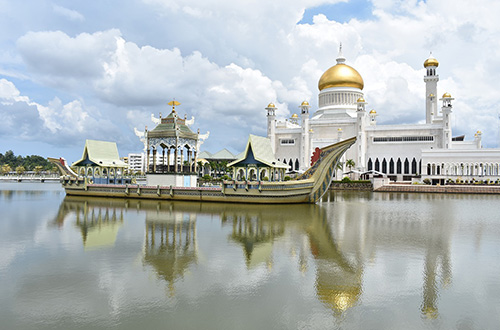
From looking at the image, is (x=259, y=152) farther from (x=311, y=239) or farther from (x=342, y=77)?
(x=342, y=77)

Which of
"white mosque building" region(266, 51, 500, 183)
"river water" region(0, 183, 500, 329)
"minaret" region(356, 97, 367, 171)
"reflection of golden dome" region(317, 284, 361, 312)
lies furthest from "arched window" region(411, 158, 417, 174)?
"reflection of golden dome" region(317, 284, 361, 312)

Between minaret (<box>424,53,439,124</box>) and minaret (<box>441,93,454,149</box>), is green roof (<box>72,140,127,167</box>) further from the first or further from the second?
minaret (<box>424,53,439,124</box>)

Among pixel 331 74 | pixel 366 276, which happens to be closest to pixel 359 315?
pixel 366 276

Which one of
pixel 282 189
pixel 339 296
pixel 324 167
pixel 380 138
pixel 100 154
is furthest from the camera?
pixel 380 138

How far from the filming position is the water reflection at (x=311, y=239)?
29.5 ft

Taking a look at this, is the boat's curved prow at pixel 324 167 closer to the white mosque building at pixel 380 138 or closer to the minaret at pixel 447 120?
the white mosque building at pixel 380 138

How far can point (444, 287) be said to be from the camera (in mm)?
8602

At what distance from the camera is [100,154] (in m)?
36.1

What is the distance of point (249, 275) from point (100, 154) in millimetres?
30238

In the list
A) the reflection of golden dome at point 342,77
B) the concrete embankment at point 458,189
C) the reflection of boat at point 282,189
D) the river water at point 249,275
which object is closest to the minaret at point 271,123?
the reflection of golden dome at point 342,77

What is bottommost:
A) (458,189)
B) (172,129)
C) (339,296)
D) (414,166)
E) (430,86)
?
(339,296)

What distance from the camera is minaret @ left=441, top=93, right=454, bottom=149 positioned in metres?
55.9

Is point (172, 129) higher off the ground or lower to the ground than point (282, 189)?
higher

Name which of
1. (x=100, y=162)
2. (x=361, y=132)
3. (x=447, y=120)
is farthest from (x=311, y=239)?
(x=447, y=120)
